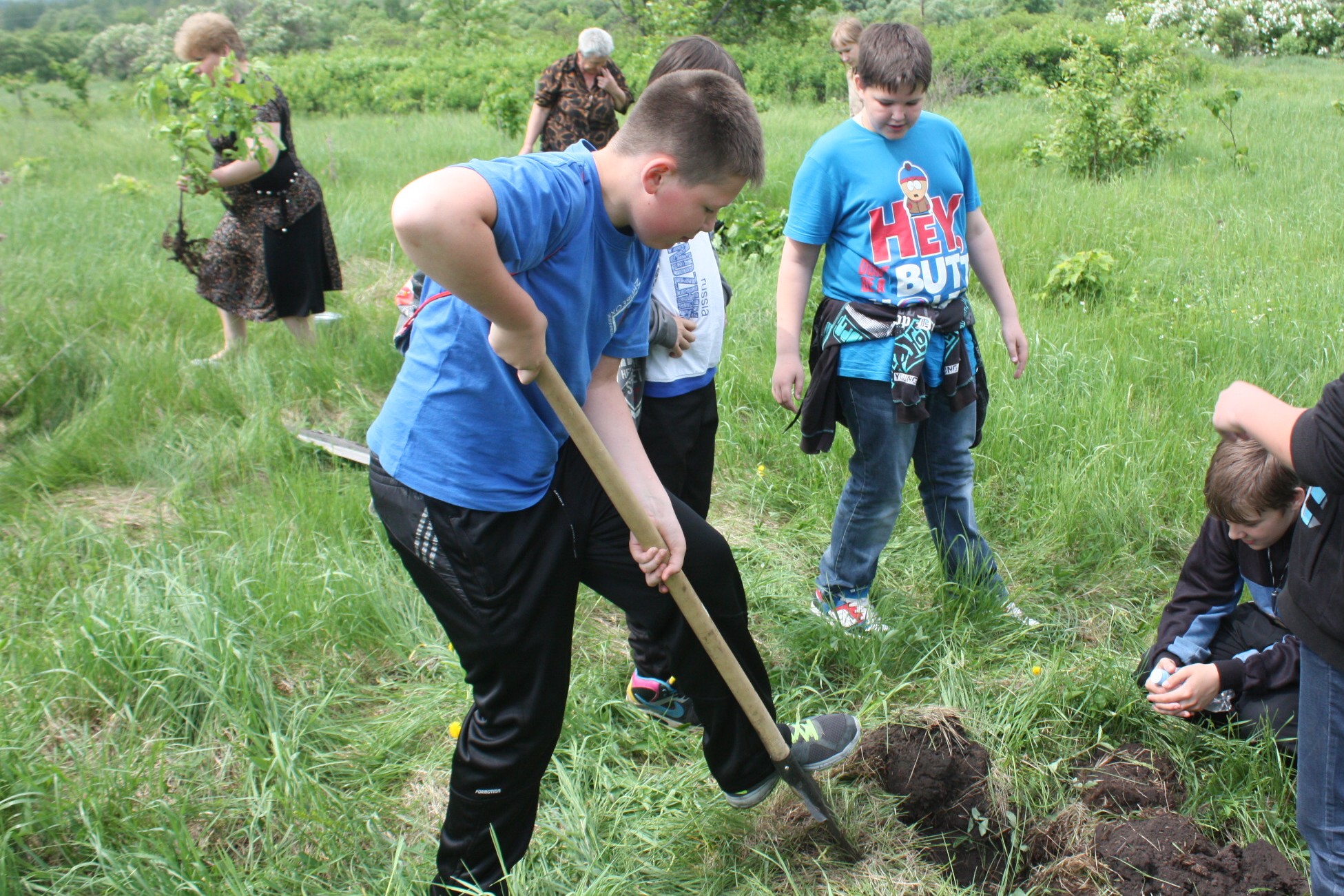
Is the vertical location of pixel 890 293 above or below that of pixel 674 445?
above

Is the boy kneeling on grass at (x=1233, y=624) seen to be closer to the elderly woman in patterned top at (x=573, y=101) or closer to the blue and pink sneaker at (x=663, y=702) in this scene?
the blue and pink sneaker at (x=663, y=702)

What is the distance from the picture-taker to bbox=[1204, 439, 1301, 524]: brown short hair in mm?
1961

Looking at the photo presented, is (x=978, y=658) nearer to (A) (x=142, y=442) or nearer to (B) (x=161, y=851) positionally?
(B) (x=161, y=851)

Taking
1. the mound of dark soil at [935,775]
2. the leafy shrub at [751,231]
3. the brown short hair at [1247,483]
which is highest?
the brown short hair at [1247,483]

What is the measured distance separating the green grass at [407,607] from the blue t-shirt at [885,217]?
37.8 inches

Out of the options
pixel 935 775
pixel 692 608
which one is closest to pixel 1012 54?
pixel 935 775

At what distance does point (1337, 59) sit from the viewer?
80.6 ft

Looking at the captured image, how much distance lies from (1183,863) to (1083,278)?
4017 millimetres

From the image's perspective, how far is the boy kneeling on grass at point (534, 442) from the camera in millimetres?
1458

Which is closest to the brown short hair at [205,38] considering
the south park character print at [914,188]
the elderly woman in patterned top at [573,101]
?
the elderly woman in patterned top at [573,101]

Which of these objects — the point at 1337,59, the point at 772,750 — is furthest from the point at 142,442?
the point at 1337,59

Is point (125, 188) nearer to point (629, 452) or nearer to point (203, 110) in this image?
point (203, 110)

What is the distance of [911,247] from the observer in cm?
249

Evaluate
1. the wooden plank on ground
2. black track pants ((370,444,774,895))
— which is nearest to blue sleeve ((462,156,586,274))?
black track pants ((370,444,774,895))
